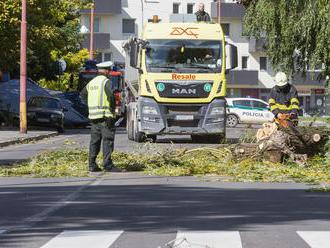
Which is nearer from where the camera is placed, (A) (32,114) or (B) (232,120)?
(A) (32,114)

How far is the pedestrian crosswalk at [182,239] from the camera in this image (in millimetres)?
7797

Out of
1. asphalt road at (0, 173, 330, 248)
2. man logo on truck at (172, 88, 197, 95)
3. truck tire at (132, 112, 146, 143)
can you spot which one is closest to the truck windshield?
man logo on truck at (172, 88, 197, 95)

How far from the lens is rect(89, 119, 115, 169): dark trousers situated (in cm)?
1512

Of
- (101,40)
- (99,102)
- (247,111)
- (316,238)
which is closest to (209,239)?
(316,238)

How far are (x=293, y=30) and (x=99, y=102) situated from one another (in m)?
15.8

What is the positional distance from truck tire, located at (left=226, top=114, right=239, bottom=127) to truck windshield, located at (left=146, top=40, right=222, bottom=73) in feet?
80.7

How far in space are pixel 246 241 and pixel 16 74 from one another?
4084 centimetres

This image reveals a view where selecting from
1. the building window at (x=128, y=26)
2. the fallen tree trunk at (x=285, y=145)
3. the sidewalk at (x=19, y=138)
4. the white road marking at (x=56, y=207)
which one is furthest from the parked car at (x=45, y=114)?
the building window at (x=128, y=26)

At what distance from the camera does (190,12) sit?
252ft

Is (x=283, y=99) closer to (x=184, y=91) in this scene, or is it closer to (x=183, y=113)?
(x=184, y=91)

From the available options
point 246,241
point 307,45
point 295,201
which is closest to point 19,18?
point 307,45

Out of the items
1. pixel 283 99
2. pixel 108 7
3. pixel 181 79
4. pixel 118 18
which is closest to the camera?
pixel 283 99

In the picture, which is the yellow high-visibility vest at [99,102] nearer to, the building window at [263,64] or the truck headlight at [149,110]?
the truck headlight at [149,110]

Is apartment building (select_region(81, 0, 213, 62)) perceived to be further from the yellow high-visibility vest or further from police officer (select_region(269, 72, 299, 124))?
the yellow high-visibility vest
